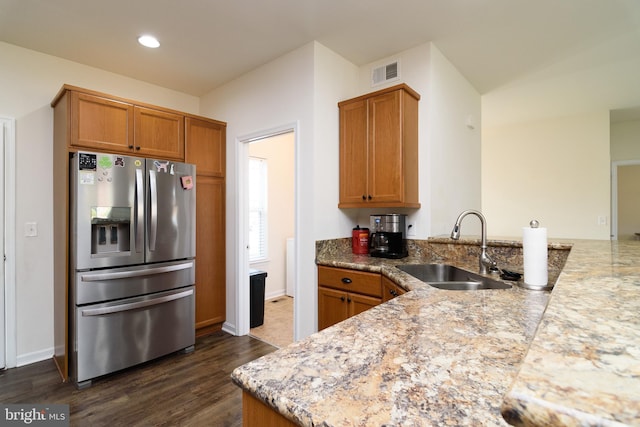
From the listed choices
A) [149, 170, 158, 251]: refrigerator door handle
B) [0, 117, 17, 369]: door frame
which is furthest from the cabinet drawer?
[0, 117, 17, 369]: door frame

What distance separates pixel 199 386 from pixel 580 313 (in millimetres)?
2449

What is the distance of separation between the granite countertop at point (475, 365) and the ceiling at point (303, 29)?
1994 millimetres

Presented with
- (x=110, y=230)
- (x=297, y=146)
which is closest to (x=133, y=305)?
(x=110, y=230)

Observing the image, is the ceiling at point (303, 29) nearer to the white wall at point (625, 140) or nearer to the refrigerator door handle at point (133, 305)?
the refrigerator door handle at point (133, 305)

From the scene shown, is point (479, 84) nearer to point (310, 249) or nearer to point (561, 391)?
point (310, 249)

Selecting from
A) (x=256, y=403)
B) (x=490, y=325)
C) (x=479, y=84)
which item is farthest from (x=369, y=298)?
(x=479, y=84)

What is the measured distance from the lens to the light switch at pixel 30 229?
2.68 metres

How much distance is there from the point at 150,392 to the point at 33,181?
2.07 metres

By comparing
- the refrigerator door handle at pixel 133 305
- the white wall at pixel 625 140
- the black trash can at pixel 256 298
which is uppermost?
the white wall at pixel 625 140

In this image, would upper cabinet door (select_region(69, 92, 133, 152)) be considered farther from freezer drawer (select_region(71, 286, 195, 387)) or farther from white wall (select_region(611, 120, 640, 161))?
white wall (select_region(611, 120, 640, 161))

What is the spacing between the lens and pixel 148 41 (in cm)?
262

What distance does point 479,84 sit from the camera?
3502mm

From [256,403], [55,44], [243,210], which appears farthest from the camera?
[243,210]

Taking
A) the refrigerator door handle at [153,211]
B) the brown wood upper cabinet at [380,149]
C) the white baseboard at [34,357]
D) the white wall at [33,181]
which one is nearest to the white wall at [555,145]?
the brown wood upper cabinet at [380,149]
